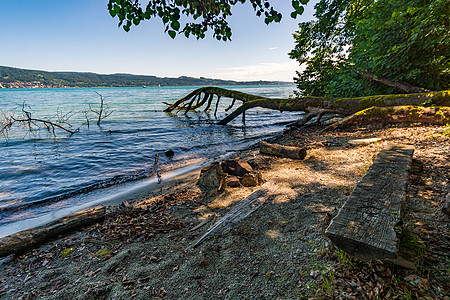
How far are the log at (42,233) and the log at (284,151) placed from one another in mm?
5073

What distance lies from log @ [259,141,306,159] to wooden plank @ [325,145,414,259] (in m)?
3.12

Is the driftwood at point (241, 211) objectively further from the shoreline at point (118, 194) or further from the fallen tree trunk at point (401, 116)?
the fallen tree trunk at point (401, 116)

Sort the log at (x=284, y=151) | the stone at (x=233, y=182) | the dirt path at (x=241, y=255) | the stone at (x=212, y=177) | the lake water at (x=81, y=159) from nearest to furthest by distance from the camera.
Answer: the dirt path at (x=241, y=255) → the stone at (x=233, y=182) → the stone at (x=212, y=177) → the lake water at (x=81, y=159) → the log at (x=284, y=151)

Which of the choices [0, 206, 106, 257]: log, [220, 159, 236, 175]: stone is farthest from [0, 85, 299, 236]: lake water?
[220, 159, 236, 175]: stone

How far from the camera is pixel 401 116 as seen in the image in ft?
25.4

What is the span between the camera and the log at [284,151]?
6046 millimetres

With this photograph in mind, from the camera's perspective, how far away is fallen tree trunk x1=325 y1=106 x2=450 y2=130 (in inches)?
274

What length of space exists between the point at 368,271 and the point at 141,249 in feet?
8.85

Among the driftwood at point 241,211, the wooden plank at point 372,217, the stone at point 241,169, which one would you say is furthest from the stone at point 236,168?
the wooden plank at point 372,217

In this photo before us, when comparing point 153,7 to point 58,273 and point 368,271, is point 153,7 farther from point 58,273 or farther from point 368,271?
point 368,271

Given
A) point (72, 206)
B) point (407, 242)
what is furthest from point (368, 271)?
point (72, 206)

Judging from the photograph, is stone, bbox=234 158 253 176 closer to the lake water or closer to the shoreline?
the shoreline

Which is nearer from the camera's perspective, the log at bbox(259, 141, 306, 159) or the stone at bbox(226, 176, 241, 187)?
the stone at bbox(226, 176, 241, 187)

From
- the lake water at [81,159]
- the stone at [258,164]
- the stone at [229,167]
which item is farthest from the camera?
the stone at [258,164]
